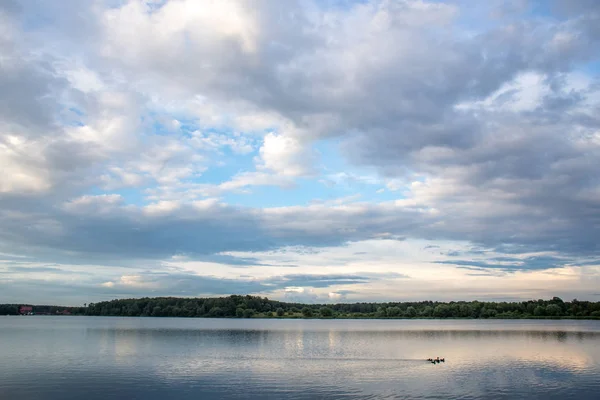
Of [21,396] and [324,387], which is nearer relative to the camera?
[21,396]

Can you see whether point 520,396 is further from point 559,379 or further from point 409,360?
point 409,360

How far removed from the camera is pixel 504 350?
78125 mm

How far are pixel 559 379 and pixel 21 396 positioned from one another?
47.1m

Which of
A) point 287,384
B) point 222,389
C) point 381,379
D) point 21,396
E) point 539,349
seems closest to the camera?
point 21,396

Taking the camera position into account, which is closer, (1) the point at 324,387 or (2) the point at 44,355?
(1) the point at 324,387

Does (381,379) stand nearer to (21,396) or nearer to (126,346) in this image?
(21,396)

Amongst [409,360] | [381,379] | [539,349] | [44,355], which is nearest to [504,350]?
[539,349]

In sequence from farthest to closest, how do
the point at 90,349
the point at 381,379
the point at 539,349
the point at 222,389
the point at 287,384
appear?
the point at 539,349, the point at 90,349, the point at 381,379, the point at 287,384, the point at 222,389

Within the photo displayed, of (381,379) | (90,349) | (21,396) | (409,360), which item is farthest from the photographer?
(90,349)

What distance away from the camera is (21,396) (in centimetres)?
3762

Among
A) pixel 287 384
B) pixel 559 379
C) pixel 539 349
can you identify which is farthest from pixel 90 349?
pixel 539 349

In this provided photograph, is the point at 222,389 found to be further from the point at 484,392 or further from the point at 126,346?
the point at 126,346

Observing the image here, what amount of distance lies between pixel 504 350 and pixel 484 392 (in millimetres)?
41253

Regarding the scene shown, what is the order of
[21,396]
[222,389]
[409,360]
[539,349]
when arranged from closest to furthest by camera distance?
[21,396] → [222,389] → [409,360] → [539,349]
